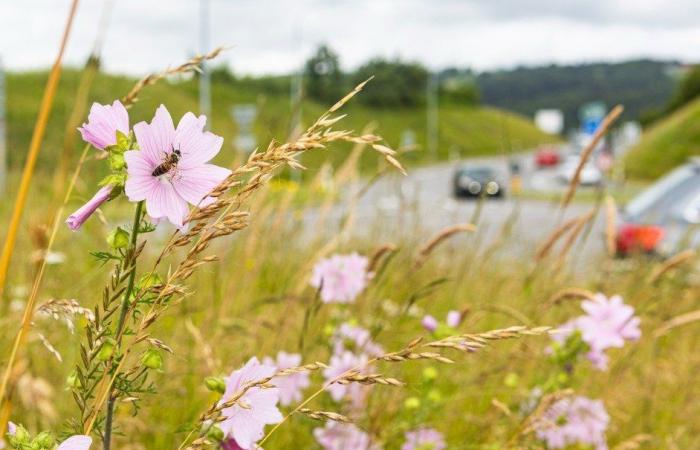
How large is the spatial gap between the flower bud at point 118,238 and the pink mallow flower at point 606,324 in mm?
1344

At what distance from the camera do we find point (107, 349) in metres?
0.97

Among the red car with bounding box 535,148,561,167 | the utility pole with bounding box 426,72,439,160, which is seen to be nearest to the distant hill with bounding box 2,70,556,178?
the utility pole with bounding box 426,72,439,160

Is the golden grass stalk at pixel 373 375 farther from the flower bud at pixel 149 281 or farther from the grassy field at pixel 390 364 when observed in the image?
the grassy field at pixel 390 364

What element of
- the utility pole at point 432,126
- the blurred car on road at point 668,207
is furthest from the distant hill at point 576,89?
the blurred car on road at point 668,207

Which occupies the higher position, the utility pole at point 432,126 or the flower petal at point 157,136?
the utility pole at point 432,126

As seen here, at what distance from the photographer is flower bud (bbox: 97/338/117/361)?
0.97m

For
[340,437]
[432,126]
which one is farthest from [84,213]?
[432,126]

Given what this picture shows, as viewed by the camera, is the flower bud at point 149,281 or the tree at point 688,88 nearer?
the flower bud at point 149,281

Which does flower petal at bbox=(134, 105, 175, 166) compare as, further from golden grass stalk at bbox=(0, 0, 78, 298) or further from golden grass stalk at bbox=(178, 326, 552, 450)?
golden grass stalk at bbox=(178, 326, 552, 450)

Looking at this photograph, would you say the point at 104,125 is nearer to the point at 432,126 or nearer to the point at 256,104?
the point at 256,104

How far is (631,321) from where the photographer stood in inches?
81.7

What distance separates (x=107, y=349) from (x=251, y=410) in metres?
0.22

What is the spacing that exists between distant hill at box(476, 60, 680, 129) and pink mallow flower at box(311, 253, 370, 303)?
4734 inches

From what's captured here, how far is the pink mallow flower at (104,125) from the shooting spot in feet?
3.16
